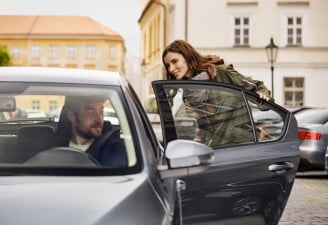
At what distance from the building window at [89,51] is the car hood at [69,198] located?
108 m

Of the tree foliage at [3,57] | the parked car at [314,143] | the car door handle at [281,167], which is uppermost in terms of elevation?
the tree foliage at [3,57]

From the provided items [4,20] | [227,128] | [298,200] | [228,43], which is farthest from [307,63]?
[4,20]

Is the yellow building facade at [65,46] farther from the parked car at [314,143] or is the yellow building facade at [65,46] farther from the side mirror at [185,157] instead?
the side mirror at [185,157]

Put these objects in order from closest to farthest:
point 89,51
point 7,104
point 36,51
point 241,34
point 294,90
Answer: point 7,104
point 294,90
point 241,34
point 89,51
point 36,51

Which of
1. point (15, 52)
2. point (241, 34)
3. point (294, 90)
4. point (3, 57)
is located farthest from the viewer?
point (15, 52)

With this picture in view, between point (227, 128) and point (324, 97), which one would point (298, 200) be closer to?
point (227, 128)

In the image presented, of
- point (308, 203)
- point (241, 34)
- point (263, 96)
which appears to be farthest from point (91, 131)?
point (241, 34)

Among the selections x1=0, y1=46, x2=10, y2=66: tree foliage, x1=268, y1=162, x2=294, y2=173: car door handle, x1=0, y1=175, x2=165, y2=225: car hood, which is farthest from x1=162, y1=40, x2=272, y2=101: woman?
x1=0, y1=46, x2=10, y2=66: tree foliage

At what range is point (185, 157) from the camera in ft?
12.7

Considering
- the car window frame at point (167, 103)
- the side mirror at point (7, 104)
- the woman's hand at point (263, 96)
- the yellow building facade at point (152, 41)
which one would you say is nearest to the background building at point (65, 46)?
the yellow building facade at point (152, 41)

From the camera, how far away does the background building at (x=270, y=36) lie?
145 feet

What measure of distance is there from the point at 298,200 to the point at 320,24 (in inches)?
1330

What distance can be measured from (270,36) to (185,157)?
1620 inches

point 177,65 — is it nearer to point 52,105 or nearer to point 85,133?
point 52,105
